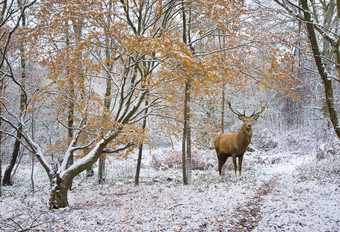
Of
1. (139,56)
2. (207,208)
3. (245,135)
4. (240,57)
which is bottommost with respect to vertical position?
(207,208)

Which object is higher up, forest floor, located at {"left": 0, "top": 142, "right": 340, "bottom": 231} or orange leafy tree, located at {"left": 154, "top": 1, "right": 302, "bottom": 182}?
orange leafy tree, located at {"left": 154, "top": 1, "right": 302, "bottom": 182}

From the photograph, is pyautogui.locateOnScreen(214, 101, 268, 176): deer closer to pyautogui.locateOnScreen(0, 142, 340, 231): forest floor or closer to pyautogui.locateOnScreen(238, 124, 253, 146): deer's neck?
pyautogui.locateOnScreen(238, 124, 253, 146): deer's neck

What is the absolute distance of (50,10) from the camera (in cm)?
684

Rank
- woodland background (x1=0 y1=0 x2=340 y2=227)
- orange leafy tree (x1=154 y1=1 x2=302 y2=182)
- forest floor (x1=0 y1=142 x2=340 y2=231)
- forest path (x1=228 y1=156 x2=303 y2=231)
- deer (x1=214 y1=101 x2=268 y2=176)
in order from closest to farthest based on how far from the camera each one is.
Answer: forest floor (x1=0 y1=142 x2=340 y2=231) → forest path (x1=228 y1=156 x2=303 y2=231) → woodland background (x1=0 y1=0 x2=340 y2=227) → orange leafy tree (x1=154 y1=1 x2=302 y2=182) → deer (x1=214 y1=101 x2=268 y2=176)

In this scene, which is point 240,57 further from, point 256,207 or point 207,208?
point 207,208

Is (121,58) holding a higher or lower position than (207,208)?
higher

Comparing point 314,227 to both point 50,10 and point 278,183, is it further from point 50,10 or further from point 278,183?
point 50,10

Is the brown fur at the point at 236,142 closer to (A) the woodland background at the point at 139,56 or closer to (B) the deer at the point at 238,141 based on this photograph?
(B) the deer at the point at 238,141

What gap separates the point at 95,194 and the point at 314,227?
25.3ft

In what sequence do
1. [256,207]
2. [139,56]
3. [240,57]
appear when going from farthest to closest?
[240,57] < [139,56] < [256,207]

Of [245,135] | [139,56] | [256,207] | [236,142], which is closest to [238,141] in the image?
[236,142]

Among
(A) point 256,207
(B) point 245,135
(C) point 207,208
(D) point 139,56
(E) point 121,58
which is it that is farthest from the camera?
(B) point 245,135

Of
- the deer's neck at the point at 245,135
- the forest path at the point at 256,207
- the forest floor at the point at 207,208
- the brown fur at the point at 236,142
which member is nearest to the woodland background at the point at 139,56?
the brown fur at the point at 236,142

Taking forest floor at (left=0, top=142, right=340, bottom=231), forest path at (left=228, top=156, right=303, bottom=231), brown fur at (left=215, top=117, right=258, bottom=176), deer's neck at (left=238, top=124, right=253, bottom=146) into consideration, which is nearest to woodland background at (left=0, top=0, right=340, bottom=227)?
brown fur at (left=215, top=117, right=258, bottom=176)
